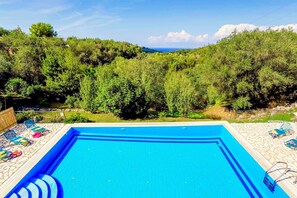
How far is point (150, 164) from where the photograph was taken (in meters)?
9.59

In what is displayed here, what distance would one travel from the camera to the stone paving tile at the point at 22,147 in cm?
827

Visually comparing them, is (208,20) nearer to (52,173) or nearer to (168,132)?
(168,132)

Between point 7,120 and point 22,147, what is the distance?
299 cm

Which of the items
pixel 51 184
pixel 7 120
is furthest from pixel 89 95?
pixel 51 184

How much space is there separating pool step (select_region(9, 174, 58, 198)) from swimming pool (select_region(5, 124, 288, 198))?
0.05m

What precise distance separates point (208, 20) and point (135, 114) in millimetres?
21757

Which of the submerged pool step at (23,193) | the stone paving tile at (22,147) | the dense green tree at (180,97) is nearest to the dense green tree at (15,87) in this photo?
the stone paving tile at (22,147)

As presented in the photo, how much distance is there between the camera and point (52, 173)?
8.99m

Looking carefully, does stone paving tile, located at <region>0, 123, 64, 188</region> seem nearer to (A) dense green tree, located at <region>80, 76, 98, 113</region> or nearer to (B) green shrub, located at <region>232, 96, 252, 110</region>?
(A) dense green tree, located at <region>80, 76, 98, 113</region>

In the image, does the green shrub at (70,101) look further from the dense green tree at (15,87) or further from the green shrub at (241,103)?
the green shrub at (241,103)

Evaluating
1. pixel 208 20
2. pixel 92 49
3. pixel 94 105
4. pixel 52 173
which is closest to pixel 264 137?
pixel 52 173

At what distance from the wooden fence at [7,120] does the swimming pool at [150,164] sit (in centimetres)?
323

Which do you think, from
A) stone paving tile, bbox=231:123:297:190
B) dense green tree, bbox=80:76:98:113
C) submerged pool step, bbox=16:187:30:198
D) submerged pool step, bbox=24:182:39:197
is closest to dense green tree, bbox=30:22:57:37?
dense green tree, bbox=80:76:98:113

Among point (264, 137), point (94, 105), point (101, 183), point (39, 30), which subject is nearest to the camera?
point (101, 183)
